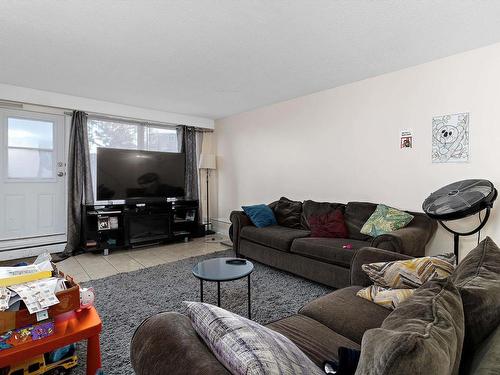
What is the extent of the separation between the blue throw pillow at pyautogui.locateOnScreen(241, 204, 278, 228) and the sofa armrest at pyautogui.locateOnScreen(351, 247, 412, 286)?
78.8 inches

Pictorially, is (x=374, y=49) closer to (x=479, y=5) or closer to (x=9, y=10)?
(x=479, y=5)

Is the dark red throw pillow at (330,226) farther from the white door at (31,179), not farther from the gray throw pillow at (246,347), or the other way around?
the white door at (31,179)

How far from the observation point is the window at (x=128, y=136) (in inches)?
183

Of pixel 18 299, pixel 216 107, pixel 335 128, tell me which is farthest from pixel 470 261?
pixel 216 107

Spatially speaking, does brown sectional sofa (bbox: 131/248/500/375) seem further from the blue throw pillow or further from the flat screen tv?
the flat screen tv

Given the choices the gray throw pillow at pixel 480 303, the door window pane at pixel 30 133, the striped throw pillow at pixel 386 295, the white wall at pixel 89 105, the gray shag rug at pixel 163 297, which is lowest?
the gray shag rug at pixel 163 297

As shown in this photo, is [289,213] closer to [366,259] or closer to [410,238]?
[410,238]

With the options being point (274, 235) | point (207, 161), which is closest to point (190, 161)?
point (207, 161)

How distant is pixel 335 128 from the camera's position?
3.90 m

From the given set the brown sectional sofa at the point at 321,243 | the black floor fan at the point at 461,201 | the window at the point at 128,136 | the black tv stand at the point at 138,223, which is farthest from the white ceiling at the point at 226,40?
the black tv stand at the point at 138,223

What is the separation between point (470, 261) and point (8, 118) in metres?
5.37

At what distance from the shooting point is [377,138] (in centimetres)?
347

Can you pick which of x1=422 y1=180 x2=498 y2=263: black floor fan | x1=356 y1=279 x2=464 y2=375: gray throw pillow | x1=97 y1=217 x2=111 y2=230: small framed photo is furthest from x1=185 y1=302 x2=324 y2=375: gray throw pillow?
x1=97 y1=217 x2=111 y2=230: small framed photo

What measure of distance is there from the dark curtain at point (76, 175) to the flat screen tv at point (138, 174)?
0.27 metres
